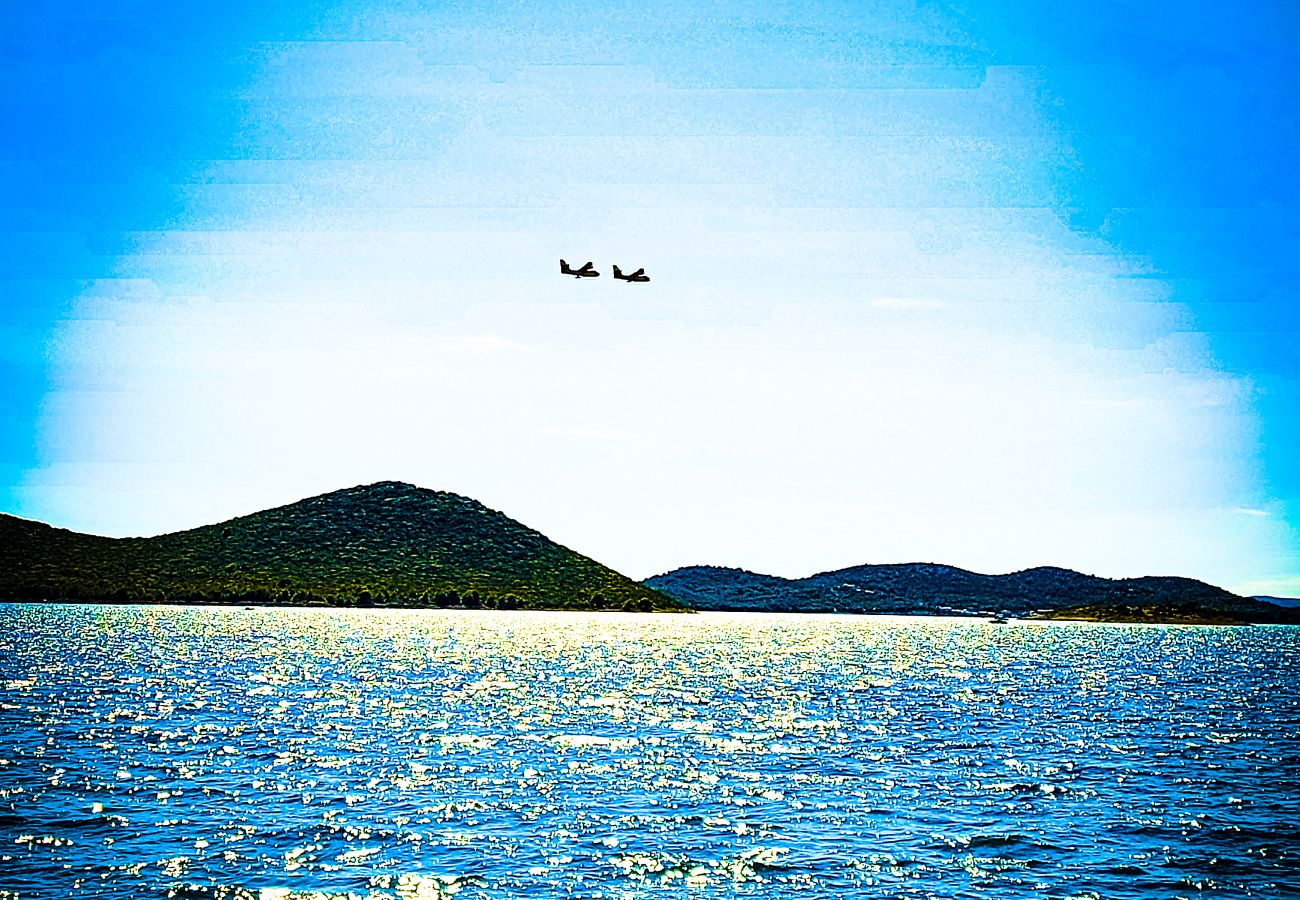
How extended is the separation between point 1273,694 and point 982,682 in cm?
3146

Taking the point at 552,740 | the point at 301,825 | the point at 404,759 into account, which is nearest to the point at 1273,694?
the point at 552,740

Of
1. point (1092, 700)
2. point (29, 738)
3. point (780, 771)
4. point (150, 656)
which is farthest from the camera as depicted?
point (150, 656)

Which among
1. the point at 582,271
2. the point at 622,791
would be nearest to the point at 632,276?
the point at 582,271

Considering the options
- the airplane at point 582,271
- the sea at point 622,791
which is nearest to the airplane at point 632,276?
the airplane at point 582,271

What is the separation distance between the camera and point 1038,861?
4084cm

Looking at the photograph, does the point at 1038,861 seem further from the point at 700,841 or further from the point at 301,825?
the point at 301,825

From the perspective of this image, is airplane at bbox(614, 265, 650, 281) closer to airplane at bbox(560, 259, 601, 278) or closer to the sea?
airplane at bbox(560, 259, 601, 278)

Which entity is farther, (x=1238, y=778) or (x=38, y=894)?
(x=1238, y=778)

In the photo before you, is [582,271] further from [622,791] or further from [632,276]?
[622,791]

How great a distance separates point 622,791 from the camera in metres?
52.2

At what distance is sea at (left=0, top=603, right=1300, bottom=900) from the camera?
1474 inches

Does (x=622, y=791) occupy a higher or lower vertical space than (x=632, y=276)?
lower

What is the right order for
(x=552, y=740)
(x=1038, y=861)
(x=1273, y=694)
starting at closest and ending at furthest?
(x=1038, y=861) → (x=552, y=740) → (x=1273, y=694)

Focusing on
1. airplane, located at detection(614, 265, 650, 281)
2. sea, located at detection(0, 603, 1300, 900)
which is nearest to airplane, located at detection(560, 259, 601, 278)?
airplane, located at detection(614, 265, 650, 281)
